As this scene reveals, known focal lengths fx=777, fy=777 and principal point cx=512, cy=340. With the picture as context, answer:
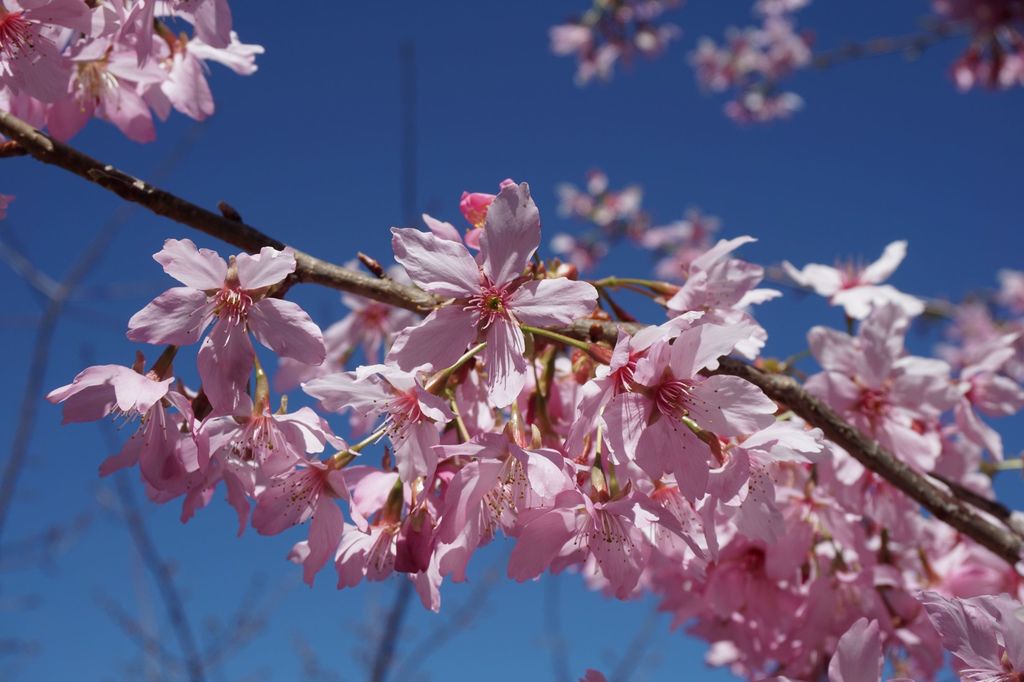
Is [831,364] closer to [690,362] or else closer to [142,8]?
[690,362]

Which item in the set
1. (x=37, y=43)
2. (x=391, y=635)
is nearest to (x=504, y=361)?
(x=37, y=43)

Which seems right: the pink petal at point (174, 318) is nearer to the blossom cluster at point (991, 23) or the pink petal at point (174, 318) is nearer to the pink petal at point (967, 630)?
the pink petal at point (967, 630)

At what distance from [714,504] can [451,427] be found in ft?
1.48

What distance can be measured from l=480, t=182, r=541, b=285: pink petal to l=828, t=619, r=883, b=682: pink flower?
0.65m

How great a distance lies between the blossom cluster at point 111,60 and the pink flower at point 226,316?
0.48 m

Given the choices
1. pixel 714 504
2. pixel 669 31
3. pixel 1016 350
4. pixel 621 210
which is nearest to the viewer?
pixel 714 504

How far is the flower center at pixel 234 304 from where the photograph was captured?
1.11m

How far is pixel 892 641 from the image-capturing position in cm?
202

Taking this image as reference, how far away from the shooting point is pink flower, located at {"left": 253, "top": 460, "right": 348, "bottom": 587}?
1.20 metres

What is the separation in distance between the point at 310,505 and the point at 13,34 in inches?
35.8

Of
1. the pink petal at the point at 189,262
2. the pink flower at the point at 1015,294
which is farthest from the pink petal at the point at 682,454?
the pink flower at the point at 1015,294

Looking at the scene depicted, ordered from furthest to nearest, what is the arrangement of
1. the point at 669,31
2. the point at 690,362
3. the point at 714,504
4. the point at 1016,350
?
the point at 669,31, the point at 1016,350, the point at 714,504, the point at 690,362

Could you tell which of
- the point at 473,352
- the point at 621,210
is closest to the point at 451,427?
the point at 473,352

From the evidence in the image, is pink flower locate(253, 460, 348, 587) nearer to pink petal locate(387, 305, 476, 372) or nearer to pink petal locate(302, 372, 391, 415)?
pink petal locate(302, 372, 391, 415)
